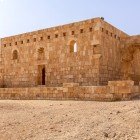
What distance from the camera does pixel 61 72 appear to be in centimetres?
1524

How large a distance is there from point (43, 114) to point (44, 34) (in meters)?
8.77

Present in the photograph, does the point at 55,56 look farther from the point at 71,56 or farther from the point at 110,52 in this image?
the point at 110,52

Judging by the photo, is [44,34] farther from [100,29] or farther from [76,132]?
[76,132]

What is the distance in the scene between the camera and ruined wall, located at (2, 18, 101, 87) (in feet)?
45.7

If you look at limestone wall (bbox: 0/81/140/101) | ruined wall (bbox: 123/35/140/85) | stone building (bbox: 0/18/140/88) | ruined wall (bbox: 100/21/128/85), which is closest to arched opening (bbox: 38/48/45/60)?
stone building (bbox: 0/18/140/88)

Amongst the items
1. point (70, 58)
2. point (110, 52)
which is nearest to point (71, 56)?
point (70, 58)

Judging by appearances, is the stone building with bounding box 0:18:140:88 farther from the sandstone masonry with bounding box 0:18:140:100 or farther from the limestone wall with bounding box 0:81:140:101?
the limestone wall with bounding box 0:81:140:101

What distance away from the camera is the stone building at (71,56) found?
1387cm

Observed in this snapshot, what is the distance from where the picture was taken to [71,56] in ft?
48.6

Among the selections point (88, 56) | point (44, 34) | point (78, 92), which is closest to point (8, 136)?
point (78, 92)

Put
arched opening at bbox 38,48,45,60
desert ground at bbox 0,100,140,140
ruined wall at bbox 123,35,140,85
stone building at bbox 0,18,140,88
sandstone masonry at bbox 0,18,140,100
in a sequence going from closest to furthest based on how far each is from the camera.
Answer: desert ground at bbox 0,100,140,140
sandstone masonry at bbox 0,18,140,100
stone building at bbox 0,18,140,88
ruined wall at bbox 123,35,140,85
arched opening at bbox 38,48,45,60

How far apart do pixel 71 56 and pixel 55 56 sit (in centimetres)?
125

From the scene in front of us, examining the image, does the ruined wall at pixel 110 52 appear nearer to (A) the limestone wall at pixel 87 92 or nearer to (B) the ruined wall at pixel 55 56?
(B) the ruined wall at pixel 55 56

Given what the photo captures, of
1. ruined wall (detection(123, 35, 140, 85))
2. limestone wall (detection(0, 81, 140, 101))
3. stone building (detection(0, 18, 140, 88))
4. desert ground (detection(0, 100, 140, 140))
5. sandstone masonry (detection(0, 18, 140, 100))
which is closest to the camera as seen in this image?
desert ground (detection(0, 100, 140, 140))
